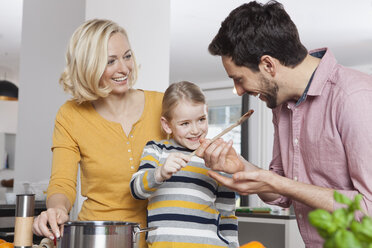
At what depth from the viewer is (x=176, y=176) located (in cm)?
158

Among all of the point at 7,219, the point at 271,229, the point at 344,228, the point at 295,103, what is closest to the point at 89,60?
the point at 295,103

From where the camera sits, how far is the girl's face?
1591 mm

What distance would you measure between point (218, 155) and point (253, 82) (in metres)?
0.28

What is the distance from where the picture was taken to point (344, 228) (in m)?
0.50

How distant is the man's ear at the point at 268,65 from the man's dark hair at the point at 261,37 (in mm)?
11

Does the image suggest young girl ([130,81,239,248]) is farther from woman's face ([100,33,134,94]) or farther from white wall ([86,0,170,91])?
white wall ([86,0,170,91])

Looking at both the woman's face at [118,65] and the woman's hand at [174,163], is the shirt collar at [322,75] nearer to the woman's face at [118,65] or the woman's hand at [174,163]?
the woman's hand at [174,163]

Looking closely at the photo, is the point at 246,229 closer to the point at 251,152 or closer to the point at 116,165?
the point at 116,165

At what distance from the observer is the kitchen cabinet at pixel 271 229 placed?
3660 mm

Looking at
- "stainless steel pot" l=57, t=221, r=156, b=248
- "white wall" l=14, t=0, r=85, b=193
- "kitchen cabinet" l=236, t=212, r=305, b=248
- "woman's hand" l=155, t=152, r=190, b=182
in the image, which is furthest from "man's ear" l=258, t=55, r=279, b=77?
"kitchen cabinet" l=236, t=212, r=305, b=248

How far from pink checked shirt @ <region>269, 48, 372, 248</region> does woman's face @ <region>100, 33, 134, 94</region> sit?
547mm

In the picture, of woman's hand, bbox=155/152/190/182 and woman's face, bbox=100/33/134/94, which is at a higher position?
woman's face, bbox=100/33/134/94

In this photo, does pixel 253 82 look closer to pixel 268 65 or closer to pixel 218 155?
pixel 268 65

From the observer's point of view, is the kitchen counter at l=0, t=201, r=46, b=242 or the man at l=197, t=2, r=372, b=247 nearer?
the man at l=197, t=2, r=372, b=247
